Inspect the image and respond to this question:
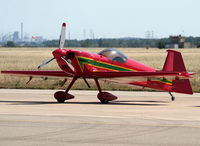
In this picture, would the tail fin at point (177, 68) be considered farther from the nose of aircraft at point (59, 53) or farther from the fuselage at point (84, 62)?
the nose of aircraft at point (59, 53)

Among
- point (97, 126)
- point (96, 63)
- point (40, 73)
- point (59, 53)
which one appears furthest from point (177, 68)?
point (97, 126)

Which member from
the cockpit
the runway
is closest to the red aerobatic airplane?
the cockpit

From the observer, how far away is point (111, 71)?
18844 mm

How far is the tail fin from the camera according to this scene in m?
19.6

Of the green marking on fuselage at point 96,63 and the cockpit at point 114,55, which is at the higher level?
the cockpit at point 114,55

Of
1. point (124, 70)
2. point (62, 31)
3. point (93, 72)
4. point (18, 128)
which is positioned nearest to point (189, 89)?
point (124, 70)

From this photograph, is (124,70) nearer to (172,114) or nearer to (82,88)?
(172,114)

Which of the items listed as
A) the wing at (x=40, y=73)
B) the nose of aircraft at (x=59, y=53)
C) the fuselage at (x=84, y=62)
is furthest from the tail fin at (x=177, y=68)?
the nose of aircraft at (x=59, y=53)

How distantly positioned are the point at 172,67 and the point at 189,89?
1.18 meters

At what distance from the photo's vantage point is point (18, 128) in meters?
11.2

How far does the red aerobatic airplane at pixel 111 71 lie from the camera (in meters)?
18.2

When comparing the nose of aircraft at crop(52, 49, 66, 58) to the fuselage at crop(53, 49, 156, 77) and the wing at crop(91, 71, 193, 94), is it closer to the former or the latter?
the fuselage at crop(53, 49, 156, 77)

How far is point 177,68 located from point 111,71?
2.96m

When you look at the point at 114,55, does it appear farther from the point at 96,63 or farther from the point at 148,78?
the point at 148,78
